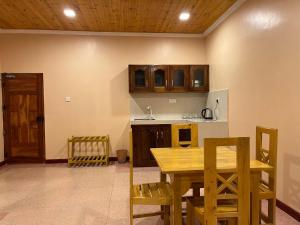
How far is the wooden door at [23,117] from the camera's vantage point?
17.4 feet

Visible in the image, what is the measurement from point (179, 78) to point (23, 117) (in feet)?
11.2

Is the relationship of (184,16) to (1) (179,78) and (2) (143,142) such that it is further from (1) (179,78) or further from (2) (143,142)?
(2) (143,142)

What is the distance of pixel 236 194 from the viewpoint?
1.81 metres

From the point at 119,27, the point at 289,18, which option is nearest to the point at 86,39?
the point at 119,27

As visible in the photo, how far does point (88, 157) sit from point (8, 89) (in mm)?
2212

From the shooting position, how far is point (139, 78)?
5.27 m

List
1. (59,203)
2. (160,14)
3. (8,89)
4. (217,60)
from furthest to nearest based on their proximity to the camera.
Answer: (8,89)
(217,60)
(160,14)
(59,203)

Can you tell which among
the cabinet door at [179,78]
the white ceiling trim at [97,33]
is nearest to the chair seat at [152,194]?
the cabinet door at [179,78]

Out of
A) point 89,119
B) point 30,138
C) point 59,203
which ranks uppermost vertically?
point 89,119

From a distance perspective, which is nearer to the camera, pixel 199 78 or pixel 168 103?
pixel 199 78

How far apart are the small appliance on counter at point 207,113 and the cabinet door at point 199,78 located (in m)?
0.43

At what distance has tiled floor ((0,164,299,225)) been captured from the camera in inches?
110

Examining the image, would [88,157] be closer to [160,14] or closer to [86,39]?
[86,39]

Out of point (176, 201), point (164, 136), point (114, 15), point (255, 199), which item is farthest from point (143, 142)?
point (255, 199)
